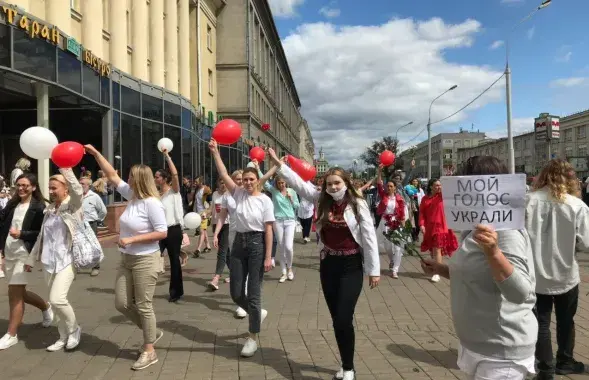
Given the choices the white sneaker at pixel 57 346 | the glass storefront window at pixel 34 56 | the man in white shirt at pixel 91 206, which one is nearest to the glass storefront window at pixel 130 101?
the glass storefront window at pixel 34 56

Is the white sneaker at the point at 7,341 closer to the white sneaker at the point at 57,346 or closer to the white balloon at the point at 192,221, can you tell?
the white sneaker at the point at 57,346

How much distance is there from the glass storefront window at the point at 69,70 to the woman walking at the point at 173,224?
7.96 m

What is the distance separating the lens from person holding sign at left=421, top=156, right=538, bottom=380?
2225 millimetres

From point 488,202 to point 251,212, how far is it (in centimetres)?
316

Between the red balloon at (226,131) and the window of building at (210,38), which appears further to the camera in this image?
the window of building at (210,38)

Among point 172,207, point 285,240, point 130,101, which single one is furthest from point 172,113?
point 172,207

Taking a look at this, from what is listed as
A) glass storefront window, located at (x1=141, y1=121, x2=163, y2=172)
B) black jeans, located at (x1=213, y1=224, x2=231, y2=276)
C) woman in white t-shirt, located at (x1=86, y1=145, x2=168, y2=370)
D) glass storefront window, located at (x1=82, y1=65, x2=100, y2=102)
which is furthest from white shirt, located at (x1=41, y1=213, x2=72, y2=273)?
glass storefront window, located at (x1=141, y1=121, x2=163, y2=172)

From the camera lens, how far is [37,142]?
5117 mm

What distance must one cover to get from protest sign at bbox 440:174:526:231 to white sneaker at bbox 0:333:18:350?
465cm

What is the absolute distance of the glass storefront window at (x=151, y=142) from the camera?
732 inches

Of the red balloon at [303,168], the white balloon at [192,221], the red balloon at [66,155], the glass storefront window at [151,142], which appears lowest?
the white balloon at [192,221]

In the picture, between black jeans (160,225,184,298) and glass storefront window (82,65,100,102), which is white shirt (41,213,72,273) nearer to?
black jeans (160,225,184,298)

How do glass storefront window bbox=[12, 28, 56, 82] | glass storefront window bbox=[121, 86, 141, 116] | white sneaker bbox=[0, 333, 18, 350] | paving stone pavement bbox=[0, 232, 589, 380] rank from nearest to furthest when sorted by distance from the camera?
paving stone pavement bbox=[0, 232, 589, 380] → white sneaker bbox=[0, 333, 18, 350] → glass storefront window bbox=[12, 28, 56, 82] → glass storefront window bbox=[121, 86, 141, 116]

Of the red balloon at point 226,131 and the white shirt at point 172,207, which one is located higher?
the red balloon at point 226,131
